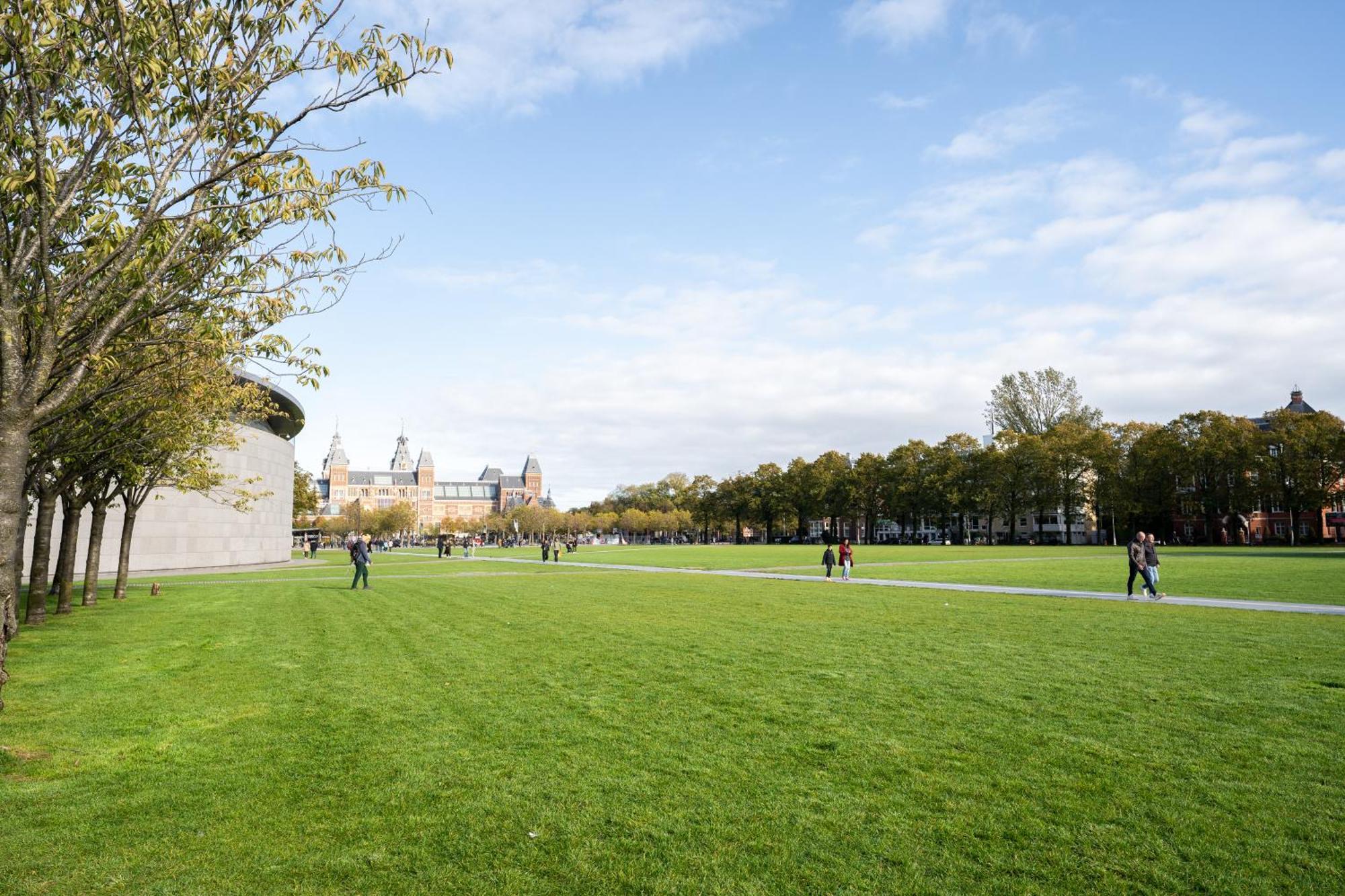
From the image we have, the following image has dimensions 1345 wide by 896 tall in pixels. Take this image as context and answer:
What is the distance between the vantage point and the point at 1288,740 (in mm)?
7539

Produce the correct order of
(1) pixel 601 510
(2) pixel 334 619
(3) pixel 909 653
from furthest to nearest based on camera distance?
(1) pixel 601 510, (2) pixel 334 619, (3) pixel 909 653

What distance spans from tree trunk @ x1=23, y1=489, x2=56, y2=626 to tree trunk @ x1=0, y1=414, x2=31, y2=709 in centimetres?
1189

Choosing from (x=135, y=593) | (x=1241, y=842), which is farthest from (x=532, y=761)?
(x=135, y=593)

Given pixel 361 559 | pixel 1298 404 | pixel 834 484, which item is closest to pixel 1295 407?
pixel 1298 404

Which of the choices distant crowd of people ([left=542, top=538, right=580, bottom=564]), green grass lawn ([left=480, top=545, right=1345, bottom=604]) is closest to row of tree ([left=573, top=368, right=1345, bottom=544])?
green grass lawn ([left=480, top=545, right=1345, bottom=604])

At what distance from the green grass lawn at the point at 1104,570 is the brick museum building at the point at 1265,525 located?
3815 centimetres

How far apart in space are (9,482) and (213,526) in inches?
1674

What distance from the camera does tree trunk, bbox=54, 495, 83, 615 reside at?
66.2ft

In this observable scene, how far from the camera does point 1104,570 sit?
34969 mm

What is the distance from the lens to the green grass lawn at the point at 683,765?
5.16 meters

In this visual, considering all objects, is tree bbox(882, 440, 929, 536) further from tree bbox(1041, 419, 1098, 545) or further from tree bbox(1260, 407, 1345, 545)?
tree bbox(1260, 407, 1345, 545)

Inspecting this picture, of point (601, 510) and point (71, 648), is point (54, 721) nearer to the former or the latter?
point (71, 648)

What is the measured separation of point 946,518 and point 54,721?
10935cm

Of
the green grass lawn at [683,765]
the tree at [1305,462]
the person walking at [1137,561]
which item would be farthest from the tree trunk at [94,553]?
the tree at [1305,462]
